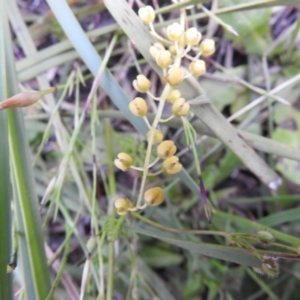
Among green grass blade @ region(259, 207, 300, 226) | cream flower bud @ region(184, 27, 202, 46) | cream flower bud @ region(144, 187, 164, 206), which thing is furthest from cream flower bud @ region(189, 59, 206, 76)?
green grass blade @ region(259, 207, 300, 226)

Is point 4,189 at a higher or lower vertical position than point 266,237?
higher

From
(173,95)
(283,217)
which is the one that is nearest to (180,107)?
(173,95)

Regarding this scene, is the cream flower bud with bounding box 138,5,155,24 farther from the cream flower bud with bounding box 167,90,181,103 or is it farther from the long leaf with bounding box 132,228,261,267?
the long leaf with bounding box 132,228,261,267

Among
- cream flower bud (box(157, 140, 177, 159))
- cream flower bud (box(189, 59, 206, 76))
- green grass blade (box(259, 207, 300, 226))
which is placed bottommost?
green grass blade (box(259, 207, 300, 226))

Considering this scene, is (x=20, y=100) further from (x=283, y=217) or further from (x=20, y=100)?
(x=283, y=217)

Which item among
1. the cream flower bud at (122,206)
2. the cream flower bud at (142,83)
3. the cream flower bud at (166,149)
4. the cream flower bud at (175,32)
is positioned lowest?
the cream flower bud at (122,206)

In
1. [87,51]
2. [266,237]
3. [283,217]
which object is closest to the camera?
[266,237]

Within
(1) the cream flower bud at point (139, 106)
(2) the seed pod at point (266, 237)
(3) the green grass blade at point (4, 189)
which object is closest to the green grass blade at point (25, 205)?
(3) the green grass blade at point (4, 189)

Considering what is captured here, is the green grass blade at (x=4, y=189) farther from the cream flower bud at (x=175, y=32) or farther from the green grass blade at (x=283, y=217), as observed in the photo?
the green grass blade at (x=283, y=217)
